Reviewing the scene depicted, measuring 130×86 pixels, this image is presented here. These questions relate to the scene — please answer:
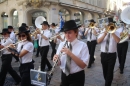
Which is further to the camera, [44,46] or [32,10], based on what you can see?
[32,10]

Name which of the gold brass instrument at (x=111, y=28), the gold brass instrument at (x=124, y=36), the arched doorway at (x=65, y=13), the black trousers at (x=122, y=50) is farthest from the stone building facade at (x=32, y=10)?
the gold brass instrument at (x=111, y=28)

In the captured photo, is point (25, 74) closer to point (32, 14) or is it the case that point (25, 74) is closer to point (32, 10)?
point (32, 10)

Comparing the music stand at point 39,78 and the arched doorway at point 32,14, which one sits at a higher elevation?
the arched doorway at point 32,14

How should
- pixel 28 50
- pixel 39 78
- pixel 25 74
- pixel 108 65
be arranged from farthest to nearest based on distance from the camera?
pixel 108 65, pixel 28 50, pixel 25 74, pixel 39 78

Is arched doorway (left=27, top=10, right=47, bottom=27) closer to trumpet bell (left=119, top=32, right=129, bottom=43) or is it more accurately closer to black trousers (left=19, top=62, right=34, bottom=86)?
trumpet bell (left=119, top=32, right=129, bottom=43)

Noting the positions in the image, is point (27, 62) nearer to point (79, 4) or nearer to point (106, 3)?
point (79, 4)

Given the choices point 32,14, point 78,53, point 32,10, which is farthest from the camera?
point 32,14

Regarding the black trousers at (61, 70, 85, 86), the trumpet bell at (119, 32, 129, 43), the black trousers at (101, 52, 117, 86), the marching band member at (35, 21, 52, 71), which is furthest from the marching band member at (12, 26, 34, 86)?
the trumpet bell at (119, 32, 129, 43)

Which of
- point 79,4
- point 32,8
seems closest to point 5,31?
point 32,8

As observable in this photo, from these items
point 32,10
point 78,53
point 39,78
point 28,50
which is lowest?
point 39,78

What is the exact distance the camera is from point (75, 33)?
3.21 metres

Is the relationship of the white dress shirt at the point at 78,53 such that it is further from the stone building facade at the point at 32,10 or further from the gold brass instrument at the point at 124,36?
the stone building facade at the point at 32,10

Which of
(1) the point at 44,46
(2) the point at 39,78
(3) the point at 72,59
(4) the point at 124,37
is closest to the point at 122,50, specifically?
(4) the point at 124,37

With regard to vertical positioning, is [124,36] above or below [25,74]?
above
